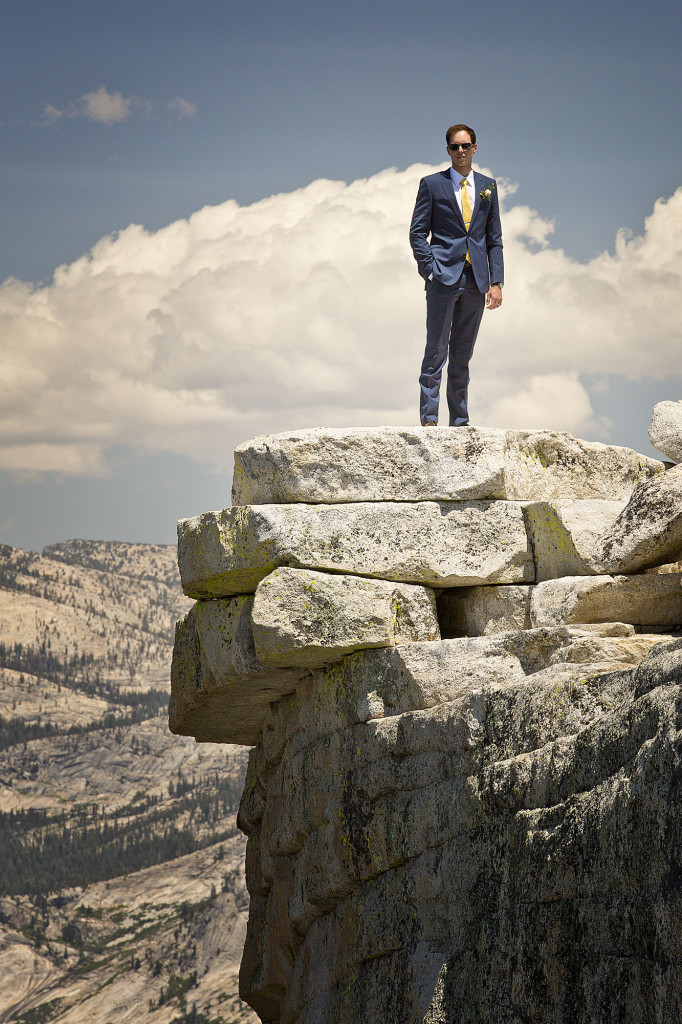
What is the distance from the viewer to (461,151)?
7.57 meters

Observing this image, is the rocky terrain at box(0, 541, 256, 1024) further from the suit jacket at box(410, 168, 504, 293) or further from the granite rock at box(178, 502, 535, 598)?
the suit jacket at box(410, 168, 504, 293)

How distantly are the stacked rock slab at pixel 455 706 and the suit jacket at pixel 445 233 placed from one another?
5.25ft

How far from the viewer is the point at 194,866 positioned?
279 feet

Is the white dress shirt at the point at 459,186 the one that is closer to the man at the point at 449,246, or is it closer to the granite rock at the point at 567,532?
the man at the point at 449,246

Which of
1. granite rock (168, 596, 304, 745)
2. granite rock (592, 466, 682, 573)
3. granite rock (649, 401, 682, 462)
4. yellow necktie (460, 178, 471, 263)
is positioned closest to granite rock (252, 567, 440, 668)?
granite rock (168, 596, 304, 745)

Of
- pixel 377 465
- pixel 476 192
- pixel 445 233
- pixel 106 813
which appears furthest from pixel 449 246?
pixel 106 813

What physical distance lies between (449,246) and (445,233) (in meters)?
0.13

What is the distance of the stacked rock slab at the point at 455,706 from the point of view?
3.68 meters

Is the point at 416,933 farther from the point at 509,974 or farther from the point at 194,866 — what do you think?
the point at 194,866

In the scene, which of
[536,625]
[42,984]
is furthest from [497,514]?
[42,984]

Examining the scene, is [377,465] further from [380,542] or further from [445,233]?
[445,233]

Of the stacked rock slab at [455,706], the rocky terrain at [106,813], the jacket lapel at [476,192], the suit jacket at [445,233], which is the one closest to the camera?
the stacked rock slab at [455,706]

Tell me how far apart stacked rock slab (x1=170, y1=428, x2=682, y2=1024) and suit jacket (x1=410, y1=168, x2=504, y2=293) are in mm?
1600

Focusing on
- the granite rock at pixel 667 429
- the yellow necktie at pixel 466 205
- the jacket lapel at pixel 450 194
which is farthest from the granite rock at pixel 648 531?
the jacket lapel at pixel 450 194
